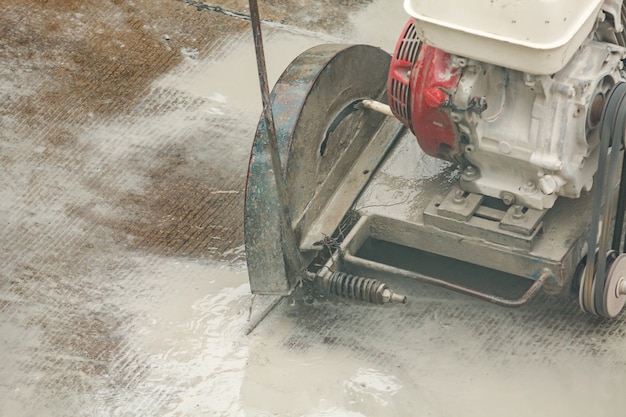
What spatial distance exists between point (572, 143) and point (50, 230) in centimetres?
178

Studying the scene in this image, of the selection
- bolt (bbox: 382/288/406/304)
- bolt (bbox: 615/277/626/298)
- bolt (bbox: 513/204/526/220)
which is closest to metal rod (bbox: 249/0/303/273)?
bolt (bbox: 382/288/406/304)

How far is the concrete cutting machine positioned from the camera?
10.4ft

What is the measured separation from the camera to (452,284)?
3.38 metres

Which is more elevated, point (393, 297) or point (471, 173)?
point (471, 173)

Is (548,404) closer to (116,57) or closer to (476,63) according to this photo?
(476,63)

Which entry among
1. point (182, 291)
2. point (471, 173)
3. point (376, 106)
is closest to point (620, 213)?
point (471, 173)

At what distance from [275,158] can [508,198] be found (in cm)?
69

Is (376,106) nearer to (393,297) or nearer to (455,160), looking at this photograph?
(455,160)

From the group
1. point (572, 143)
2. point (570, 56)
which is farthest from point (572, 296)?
point (570, 56)

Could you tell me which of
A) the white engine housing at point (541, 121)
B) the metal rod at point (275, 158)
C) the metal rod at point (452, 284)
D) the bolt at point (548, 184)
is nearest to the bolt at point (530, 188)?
the white engine housing at point (541, 121)

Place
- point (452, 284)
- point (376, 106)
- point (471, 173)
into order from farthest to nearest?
point (376, 106), point (471, 173), point (452, 284)

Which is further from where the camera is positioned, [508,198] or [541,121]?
[508,198]

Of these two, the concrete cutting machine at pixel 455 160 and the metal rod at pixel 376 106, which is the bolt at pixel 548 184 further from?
the metal rod at pixel 376 106

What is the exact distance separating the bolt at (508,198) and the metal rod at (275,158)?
618 millimetres
